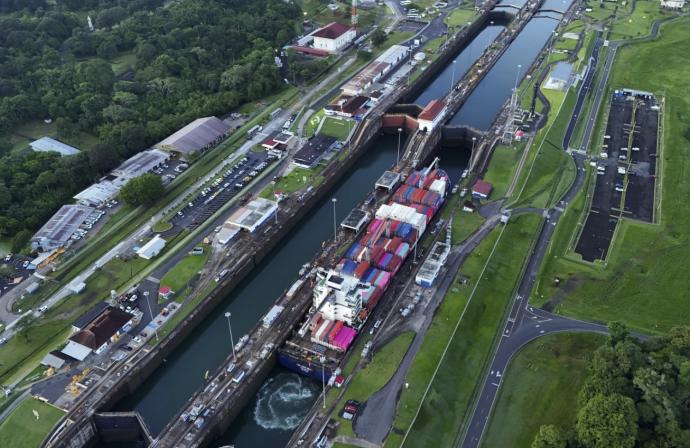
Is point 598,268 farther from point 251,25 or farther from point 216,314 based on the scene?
point 251,25

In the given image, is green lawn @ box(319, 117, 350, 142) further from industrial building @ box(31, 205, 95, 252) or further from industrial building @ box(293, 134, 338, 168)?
industrial building @ box(31, 205, 95, 252)

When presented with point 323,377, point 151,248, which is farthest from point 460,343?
point 151,248

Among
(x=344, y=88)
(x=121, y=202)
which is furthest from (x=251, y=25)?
(x=121, y=202)

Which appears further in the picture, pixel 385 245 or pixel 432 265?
pixel 385 245

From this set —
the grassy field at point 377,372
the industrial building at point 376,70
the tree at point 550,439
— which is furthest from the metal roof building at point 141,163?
the tree at point 550,439

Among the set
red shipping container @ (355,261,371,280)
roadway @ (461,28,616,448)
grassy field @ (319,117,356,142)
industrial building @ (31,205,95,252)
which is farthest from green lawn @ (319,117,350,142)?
industrial building @ (31,205,95,252)

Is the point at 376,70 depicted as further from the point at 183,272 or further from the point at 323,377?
the point at 323,377
